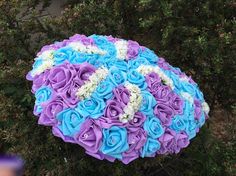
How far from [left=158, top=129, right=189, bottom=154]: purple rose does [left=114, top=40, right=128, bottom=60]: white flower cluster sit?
55cm

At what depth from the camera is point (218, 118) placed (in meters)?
4.15

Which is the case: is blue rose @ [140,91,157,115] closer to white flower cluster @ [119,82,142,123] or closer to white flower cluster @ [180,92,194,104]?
white flower cluster @ [119,82,142,123]

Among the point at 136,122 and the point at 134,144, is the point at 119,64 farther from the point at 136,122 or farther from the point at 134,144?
the point at 134,144

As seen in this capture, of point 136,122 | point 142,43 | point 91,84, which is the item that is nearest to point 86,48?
point 91,84

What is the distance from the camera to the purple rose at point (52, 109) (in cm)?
192

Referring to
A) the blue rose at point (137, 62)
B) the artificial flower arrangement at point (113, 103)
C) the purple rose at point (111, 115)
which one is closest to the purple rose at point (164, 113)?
the artificial flower arrangement at point (113, 103)

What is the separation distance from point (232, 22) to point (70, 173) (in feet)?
5.67

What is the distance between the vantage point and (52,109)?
76.2 inches

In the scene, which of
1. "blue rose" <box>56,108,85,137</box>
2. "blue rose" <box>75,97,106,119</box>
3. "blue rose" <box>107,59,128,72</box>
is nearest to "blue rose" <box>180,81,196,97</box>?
"blue rose" <box>107,59,128,72</box>

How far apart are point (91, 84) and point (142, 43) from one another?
1.48m

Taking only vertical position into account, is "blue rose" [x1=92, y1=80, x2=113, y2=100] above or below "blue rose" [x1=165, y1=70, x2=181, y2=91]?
above

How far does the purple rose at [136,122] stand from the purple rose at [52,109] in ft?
1.04

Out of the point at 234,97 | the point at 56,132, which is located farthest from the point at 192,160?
the point at 56,132

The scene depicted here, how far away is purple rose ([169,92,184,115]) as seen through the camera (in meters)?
2.11
